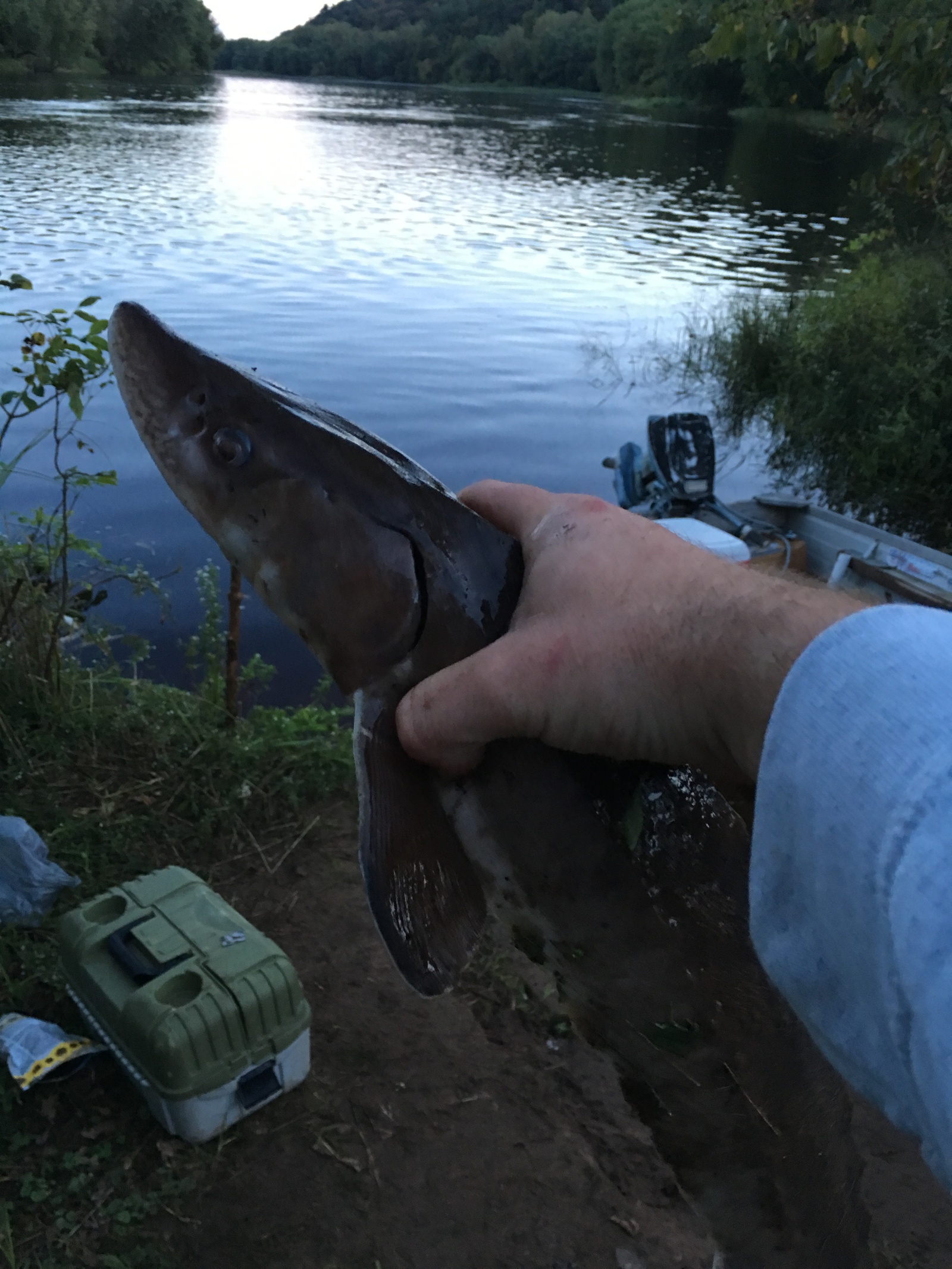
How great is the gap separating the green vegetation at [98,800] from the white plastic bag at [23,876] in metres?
0.06

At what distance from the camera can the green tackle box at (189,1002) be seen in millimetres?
2799

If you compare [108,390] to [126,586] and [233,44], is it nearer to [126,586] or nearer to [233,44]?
[126,586]

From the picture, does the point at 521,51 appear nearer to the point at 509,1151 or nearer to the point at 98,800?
the point at 98,800

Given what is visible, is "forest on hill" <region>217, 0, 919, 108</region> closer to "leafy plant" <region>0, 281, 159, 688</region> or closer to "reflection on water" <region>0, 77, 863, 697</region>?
"reflection on water" <region>0, 77, 863, 697</region>

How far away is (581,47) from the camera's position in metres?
92.4

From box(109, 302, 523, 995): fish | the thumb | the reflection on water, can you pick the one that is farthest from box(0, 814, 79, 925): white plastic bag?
the reflection on water

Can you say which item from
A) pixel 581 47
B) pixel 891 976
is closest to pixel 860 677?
pixel 891 976

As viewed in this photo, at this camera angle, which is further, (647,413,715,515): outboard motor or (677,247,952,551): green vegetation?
(677,247,952,551): green vegetation

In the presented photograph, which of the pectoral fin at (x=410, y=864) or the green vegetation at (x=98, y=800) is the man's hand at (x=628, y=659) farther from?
the green vegetation at (x=98, y=800)

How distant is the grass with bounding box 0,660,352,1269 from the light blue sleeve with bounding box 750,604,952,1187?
2.31 metres

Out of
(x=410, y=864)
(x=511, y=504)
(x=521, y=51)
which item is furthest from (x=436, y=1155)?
(x=521, y=51)

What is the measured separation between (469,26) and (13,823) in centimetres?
13143

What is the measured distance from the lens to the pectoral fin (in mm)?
1906

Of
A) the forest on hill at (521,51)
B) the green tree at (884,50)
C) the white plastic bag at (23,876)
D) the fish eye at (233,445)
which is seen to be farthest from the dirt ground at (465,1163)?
the forest on hill at (521,51)
